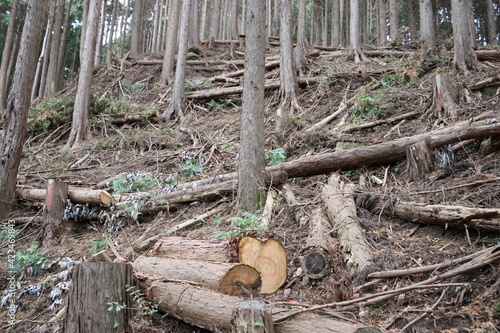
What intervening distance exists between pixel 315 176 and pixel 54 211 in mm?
5176

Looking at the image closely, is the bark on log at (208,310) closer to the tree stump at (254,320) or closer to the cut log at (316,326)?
the cut log at (316,326)

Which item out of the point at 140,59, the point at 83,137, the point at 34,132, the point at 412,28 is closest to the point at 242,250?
the point at 83,137

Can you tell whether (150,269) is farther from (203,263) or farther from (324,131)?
(324,131)

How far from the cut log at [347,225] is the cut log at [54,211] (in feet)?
16.4

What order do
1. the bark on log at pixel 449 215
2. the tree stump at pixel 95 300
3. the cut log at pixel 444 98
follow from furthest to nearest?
the cut log at pixel 444 98 → the bark on log at pixel 449 215 → the tree stump at pixel 95 300

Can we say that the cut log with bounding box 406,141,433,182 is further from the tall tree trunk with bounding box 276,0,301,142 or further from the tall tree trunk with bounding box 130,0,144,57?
the tall tree trunk with bounding box 130,0,144,57

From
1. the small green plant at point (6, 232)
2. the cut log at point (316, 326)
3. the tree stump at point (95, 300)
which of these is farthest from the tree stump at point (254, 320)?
the small green plant at point (6, 232)

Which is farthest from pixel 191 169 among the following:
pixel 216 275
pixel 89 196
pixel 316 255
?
pixel 216 275

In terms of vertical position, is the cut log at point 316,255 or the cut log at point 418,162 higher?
the cut log at point 418,162

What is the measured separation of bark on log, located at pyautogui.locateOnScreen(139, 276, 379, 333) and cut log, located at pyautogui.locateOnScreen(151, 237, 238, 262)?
0.53 meters

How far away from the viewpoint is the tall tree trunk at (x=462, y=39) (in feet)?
30.9

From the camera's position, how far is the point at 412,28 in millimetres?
21891

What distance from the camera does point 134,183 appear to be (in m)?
8.09

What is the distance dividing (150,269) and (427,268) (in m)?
3.17
